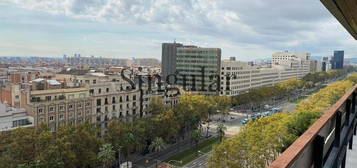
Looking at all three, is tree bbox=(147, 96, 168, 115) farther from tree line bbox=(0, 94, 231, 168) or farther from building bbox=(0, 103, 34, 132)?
building bbox=(0, 103, 34, 132)

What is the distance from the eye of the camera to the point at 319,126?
2.45m

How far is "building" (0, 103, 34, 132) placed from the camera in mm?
19734

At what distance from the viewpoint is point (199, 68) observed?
51.7 meters

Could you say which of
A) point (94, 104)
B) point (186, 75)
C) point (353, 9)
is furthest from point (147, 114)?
point (353, 9)

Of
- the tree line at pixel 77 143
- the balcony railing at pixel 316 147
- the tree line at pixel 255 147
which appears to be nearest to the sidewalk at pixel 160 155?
the tree line at pixel 77 143

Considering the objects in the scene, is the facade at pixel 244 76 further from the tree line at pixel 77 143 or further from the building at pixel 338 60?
the building at pixel 338 60

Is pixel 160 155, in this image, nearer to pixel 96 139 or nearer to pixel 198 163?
pixel 198 163

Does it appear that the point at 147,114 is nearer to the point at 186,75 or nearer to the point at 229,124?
the point at 229,124

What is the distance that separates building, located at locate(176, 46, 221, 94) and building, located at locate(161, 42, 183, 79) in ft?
48.5

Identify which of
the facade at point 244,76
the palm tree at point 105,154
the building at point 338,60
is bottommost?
the palm tree at point 105,154

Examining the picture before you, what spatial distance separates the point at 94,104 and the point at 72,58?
131 metres

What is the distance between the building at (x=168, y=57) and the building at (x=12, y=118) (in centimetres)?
4801

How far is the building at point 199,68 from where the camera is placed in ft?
162

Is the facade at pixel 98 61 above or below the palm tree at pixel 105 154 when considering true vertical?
above
